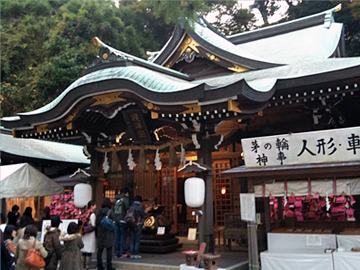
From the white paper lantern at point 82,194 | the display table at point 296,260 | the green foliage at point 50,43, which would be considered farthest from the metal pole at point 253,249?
the green foliage at point 50,43

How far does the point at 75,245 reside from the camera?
6465 mm

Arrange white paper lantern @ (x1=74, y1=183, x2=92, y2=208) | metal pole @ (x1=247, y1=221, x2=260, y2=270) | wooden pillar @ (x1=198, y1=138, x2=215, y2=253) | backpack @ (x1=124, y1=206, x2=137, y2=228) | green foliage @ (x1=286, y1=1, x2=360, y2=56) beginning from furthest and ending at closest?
green foliage @ (x1=286, y1=1, x2=360, y2=56)
white paper lantern @ (x1=74, y1=183, x2=92, y2=208)
wooden pillar @ (x1=198, y1=138, x2=215, y2=253)
backpack @ (x1=124, y1=206, x2=137, y2=228)
metal pole @ (x1=247, y1=221, x2=260, y2=270)

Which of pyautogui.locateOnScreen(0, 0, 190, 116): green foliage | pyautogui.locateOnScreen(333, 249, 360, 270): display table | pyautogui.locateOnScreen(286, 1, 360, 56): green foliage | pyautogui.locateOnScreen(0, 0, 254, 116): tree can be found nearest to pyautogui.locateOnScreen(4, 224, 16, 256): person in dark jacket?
pyautogui.locateOnScreen(333, 249, 360, 270): display table

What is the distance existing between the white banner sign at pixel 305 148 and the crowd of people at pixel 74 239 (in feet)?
10.9

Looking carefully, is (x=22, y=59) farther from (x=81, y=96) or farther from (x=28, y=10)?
(x=81, y=96)

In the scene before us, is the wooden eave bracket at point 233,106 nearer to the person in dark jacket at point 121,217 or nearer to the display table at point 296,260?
the display table at point 296,260

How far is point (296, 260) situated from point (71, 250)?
431 centimetres

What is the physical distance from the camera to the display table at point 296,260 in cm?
682

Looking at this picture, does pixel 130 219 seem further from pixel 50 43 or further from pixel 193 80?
pixel 50 43

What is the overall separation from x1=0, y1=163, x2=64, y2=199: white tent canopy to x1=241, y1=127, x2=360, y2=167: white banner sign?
6327mm

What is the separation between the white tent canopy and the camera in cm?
991

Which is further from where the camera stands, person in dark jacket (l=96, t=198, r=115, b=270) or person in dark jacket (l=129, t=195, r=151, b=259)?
person in dark jacket (l=129, t=195, r=151, b=259)

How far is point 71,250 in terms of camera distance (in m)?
6.45

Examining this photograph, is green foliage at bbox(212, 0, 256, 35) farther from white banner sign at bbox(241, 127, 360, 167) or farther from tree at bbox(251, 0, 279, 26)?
white banner sign at bbox(241, 127, 360, 167)
